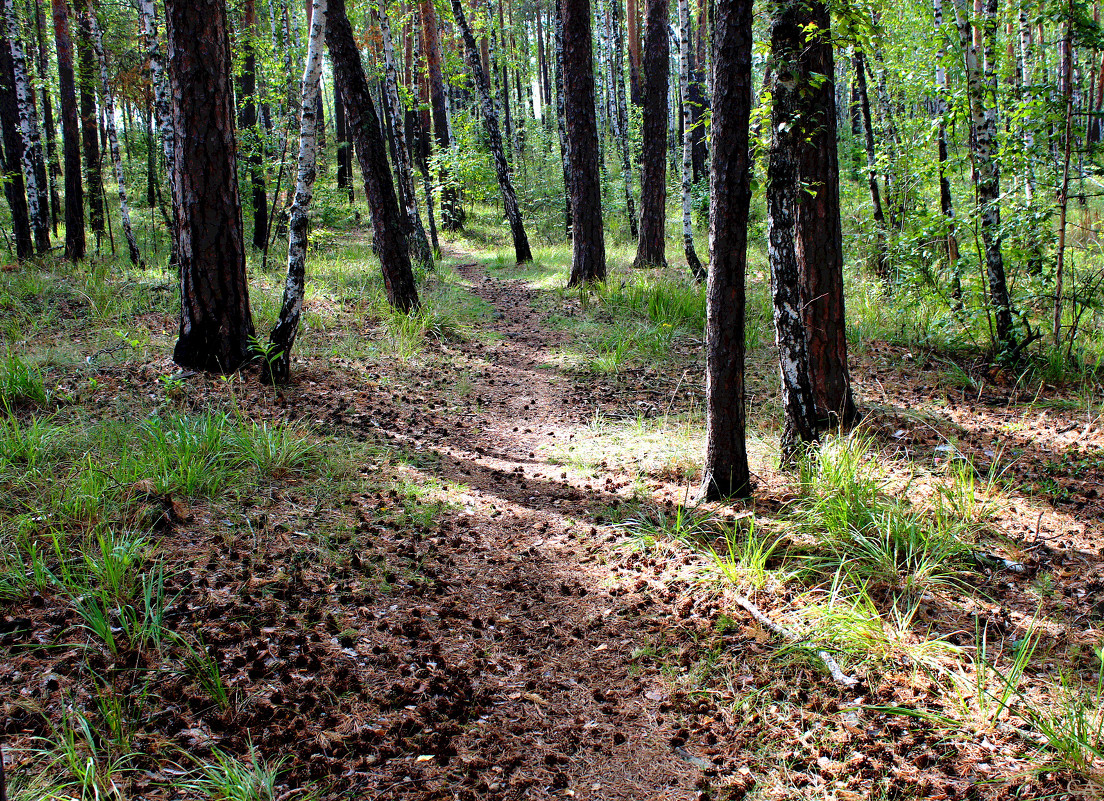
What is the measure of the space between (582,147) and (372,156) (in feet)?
13.1

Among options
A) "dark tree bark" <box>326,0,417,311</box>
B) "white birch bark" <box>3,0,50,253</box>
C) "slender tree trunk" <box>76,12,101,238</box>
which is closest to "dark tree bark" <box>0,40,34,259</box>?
"white birch bark" <box>3,0,50,253</box>

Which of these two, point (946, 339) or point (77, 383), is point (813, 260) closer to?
point (946, 339)

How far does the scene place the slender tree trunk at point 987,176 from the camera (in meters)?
6.14

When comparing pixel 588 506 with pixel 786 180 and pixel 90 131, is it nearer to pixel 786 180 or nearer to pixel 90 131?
pixel 786 180

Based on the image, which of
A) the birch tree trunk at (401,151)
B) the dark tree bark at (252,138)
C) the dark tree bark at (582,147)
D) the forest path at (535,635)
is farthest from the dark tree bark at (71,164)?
the forest path at (535,635)

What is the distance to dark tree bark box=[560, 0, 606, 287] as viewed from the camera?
10.7 m

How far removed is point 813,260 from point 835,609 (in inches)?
119

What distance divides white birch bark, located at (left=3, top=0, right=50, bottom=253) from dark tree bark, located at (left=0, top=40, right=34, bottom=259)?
15 cm

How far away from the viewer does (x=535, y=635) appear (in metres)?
3.40

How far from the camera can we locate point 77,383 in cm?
585

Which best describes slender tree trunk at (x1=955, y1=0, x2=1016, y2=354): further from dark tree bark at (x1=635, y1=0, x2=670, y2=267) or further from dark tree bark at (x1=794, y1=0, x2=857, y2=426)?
dark tree bark at (x1=635, y1=0, x2=670, y2=267)

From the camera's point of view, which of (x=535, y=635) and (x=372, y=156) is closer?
(x=535, y=635)

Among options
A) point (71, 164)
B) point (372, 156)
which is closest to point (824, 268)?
point (372, 156)

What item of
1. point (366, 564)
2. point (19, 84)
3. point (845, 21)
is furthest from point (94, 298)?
point (845, 21)
